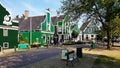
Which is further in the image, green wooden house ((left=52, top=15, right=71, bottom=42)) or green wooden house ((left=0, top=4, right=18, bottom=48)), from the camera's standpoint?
green wooden house ((left=52, top=15, right=71, bottom=42))

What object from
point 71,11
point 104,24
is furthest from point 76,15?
point 104,24

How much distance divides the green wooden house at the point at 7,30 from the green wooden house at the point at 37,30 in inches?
366

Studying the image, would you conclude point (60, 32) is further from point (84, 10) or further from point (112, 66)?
point (112, 66)

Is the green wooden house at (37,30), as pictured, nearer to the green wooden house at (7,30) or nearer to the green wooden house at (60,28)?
the green wooden house at (60,28)

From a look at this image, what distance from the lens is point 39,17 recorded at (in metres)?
57.4

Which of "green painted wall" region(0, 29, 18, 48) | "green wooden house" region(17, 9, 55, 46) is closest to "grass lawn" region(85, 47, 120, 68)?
"green painted wall" region(0, 29, 18, 48)

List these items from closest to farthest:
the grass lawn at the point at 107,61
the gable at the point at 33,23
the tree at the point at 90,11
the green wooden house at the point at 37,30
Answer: the grass lawn at the point at 107,61, the tree at the point at 90,11, the green wooden house at the point at 37,30, the gable at the point at 33,23

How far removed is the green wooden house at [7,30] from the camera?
121ft

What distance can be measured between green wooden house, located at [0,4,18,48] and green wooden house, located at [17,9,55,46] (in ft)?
30.5

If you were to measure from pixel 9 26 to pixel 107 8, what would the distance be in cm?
1661

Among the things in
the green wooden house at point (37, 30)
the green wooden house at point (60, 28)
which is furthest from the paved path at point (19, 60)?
the green wooden house at point (60, 28)

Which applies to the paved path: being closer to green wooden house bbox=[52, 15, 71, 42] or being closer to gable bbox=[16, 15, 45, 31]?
gable bbox=[16, 15, 45, 31]

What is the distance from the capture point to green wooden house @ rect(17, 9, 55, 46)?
175ft

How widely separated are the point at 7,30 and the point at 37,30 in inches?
614
